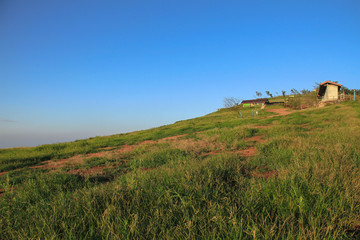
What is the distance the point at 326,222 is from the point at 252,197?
2.71 ft

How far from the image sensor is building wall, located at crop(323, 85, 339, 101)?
123 feet

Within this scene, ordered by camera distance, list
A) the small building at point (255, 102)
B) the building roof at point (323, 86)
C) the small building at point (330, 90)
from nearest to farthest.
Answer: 1. the small building at point (330, 90)
2. the building roof at point (323, 86)
3. the small building at point (255, 102)

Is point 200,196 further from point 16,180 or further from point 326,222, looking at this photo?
point 16,180

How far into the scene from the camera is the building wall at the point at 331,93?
123 feet

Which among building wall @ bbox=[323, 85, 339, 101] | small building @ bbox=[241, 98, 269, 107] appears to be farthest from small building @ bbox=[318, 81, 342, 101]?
small building @ bbox=[241, 98, 269, 107]

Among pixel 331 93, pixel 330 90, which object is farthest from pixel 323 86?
pixel 331 93

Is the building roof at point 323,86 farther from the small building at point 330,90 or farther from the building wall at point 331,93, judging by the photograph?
the building wall at point 331,93

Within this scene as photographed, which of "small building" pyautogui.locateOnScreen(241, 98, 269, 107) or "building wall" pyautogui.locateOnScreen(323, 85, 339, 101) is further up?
"small building" pyautogui.locateOnScreen(241, 98, 269, 107)

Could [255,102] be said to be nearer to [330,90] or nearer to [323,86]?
[323,86]

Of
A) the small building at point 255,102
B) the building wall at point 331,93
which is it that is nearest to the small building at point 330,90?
the building wall at point 331,93

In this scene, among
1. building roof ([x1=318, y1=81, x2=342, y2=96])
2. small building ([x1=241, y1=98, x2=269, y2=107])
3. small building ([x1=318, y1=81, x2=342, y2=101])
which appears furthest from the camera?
small building ([x1=241, y1=98, x2=269, y2=107])

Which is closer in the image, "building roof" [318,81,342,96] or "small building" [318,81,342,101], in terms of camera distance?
"small building" [318,81,342,101]

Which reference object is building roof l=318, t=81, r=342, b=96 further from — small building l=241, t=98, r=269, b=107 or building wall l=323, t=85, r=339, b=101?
small building l=241, t=98, r=269, b=107

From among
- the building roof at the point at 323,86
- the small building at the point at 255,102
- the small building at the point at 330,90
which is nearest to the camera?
the small building at the point at 330,90
